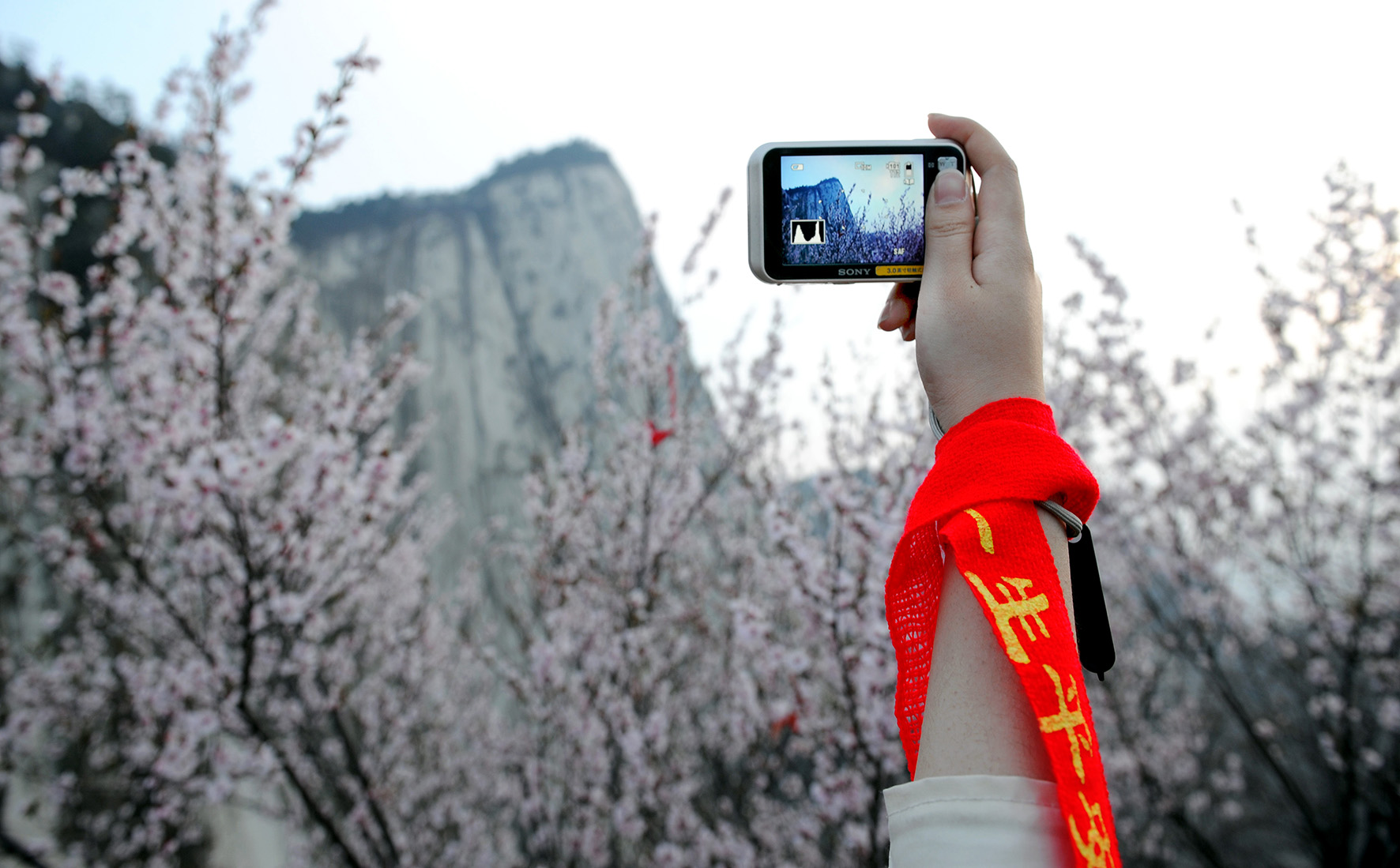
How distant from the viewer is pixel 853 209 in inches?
47.9

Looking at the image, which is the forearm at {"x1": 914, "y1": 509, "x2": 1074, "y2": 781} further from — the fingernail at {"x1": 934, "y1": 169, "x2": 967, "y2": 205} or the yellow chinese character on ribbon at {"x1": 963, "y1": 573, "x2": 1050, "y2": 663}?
the fingernail at {"x1": 934, "y1": 169, "x2": 967, "y2": 205}

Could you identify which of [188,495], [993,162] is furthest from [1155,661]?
[188,495]

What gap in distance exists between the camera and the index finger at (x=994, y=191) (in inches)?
36.9

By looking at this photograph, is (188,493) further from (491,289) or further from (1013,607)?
(491,289)

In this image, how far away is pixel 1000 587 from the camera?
0.64 meters

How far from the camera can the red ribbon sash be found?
571mm

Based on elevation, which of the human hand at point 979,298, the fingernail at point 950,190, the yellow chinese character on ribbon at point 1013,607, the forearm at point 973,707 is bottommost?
the forearm at point 973,707

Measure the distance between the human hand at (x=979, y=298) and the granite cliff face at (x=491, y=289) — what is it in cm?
1853

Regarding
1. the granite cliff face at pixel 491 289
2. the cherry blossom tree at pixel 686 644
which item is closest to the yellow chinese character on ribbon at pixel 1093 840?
the cherry blossom tree at pixel 686 644

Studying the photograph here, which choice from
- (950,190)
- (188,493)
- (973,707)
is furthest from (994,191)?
(188,493)

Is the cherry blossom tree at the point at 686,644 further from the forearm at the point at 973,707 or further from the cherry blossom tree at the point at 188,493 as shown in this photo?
the forearm at the point at 973,707

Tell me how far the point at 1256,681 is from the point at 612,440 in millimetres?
6508

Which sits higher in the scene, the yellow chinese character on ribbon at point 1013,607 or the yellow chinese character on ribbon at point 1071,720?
the yellow chinese character on ribbon at point 1013,607

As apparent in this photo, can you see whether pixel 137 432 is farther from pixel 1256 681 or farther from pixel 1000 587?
pixel 1256 681
